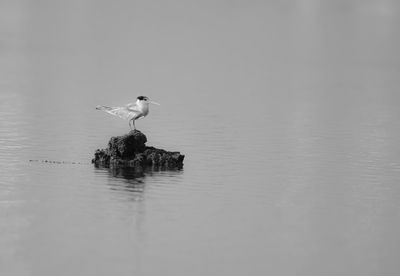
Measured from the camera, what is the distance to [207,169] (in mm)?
40688

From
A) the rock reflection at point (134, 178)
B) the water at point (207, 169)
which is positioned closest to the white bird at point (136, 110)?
the water at point (207, 169)

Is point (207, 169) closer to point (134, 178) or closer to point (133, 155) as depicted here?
point (133, 155)

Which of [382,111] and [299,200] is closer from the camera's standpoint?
[299,200]

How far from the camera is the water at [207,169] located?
29328 mm

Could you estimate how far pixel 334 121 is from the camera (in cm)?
5869

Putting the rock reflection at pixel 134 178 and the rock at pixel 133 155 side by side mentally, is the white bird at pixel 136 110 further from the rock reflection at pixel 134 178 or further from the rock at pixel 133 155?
the rock reflection at pixel 134 178

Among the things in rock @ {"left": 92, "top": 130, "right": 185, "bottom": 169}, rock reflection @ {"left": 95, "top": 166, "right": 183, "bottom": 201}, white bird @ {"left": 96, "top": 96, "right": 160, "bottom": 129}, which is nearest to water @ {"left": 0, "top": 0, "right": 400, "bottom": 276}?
rock reflection @ {"left": 95, "top": 166, "right": 183, "bottom": 201}

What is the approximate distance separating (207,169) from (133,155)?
3.05m

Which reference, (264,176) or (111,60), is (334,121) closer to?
(264,176)

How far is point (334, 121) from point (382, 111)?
632cm

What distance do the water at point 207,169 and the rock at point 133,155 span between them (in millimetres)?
721

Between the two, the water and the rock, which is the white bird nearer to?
the rock

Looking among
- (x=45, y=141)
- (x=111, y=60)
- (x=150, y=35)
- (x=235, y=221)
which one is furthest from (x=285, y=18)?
(x=235, y=221)

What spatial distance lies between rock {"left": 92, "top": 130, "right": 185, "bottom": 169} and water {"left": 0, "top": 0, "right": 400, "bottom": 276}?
72 cm
